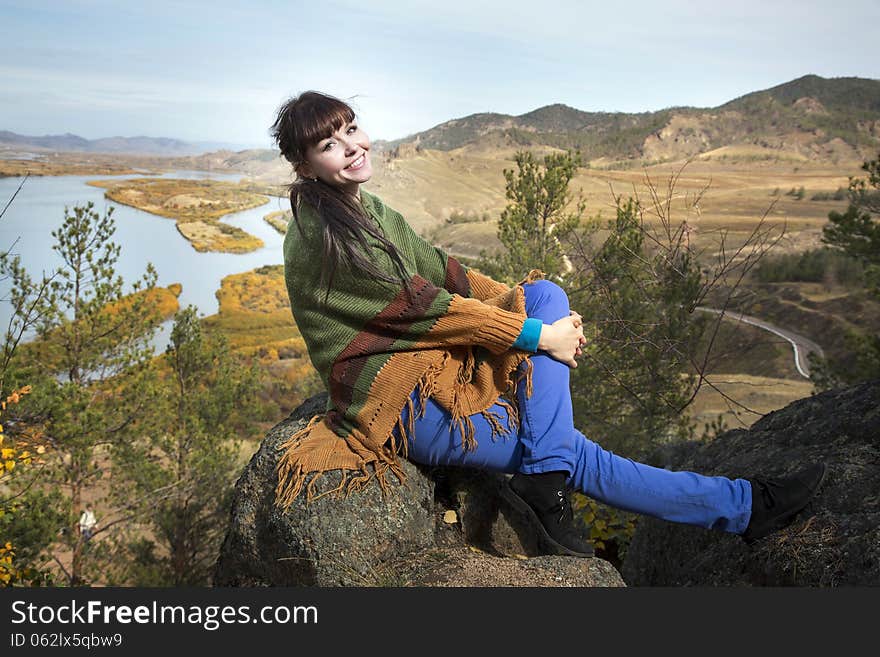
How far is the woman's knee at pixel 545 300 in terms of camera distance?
2490 millimetres

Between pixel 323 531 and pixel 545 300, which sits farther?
pixel 545 300

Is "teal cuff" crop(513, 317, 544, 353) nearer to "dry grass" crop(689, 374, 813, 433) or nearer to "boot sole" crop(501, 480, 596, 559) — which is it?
"boot sole" crop(501, 480, 596, 559)

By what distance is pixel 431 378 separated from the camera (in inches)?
93.9

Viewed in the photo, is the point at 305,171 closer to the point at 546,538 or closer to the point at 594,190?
the point at 546,538

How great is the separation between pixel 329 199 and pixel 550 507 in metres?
1.46

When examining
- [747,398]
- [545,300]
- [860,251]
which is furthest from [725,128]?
[545,300]

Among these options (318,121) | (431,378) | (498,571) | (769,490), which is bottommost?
(498,571)

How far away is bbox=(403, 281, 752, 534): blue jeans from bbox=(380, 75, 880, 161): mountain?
72.6m

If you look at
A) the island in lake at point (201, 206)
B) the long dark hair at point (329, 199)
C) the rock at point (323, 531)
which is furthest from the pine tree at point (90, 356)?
the island in lake at point (201, 206)

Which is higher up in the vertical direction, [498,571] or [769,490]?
[769,490]

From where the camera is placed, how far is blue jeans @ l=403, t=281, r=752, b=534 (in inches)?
90.4

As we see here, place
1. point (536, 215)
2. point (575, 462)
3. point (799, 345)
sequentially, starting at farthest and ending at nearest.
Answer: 1. point (799, 345)
2. point (536, 215)
3. point (575, 462)

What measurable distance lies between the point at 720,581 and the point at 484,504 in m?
1.02

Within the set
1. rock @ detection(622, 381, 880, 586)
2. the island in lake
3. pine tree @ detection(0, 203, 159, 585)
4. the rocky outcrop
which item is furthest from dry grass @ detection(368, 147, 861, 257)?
the rocky outcrop
